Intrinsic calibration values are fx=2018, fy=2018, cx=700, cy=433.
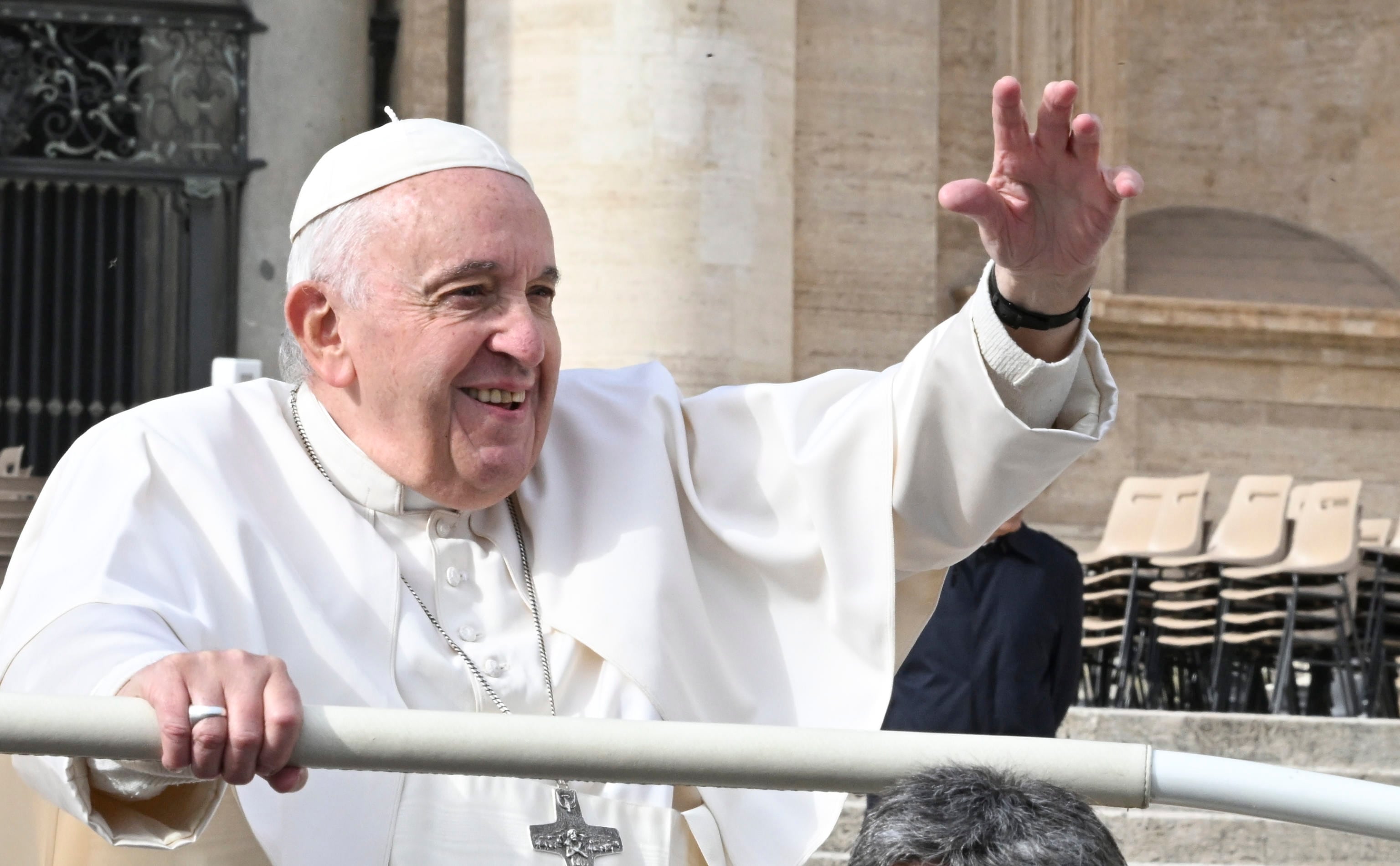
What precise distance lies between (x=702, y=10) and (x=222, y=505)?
576cm

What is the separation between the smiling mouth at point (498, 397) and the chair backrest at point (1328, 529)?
7033 millimetres

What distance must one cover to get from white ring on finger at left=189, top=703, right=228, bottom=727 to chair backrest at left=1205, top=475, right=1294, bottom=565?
8248 millimetres

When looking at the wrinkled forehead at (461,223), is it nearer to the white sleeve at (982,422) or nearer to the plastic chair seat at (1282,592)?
the white sleeve at (982,422)

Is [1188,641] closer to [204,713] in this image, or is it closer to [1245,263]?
[1245,263]

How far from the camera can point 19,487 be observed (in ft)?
29.4

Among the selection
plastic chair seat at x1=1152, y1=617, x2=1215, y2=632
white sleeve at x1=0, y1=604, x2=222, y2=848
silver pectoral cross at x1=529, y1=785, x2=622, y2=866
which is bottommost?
plastic chair seat at x1=1152, y1=617, x2=1215, y2=632

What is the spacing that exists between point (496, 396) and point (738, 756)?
1036 millimetres

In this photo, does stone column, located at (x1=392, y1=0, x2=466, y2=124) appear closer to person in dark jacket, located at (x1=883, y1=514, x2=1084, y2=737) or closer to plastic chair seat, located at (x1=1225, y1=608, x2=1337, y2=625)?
plastic chair seat, located at (x1=1225, y1=608, x2=1337, y2=625)

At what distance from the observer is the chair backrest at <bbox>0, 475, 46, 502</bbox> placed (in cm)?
863

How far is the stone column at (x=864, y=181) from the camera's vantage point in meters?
9.43

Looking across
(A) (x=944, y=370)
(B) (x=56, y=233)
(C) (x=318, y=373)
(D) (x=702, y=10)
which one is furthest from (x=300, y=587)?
(B) (x=56, y=233)


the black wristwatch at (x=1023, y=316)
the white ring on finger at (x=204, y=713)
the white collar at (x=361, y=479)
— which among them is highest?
the black wristwatch at (x=1023, y=316)

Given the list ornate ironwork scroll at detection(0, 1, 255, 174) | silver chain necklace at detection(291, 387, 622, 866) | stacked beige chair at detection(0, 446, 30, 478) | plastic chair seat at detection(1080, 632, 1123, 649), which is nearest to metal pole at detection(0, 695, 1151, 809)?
silver chain necklace at detection(291, 387, 622, 866)

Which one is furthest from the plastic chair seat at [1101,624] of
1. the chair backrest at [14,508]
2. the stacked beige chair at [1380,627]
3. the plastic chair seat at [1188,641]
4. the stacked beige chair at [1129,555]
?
the chair backrest at [14,508]
